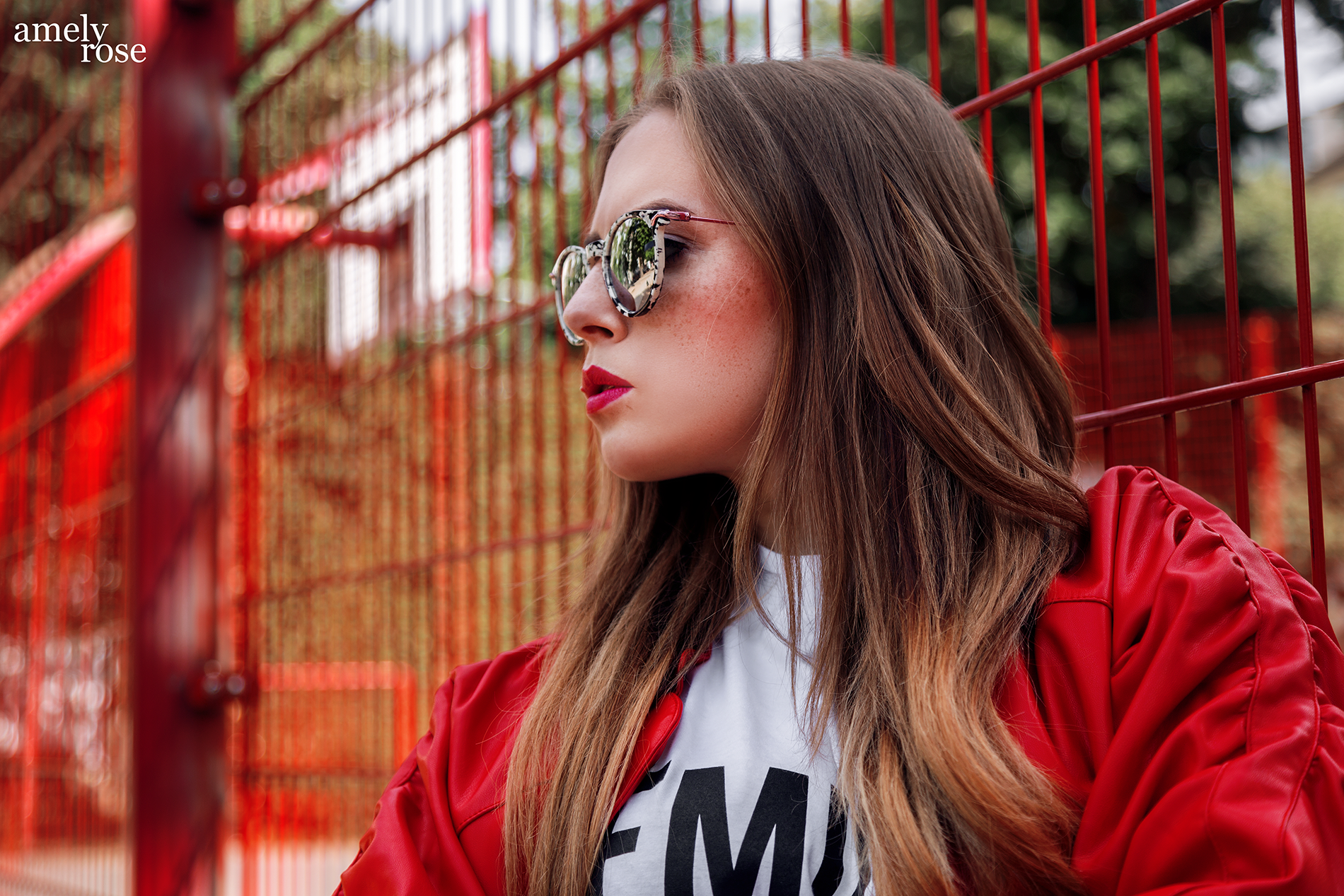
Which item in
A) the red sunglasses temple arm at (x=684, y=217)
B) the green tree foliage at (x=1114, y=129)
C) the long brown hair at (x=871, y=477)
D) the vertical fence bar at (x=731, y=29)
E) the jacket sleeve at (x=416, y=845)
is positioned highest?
the green tree foliage at (x=1114, y=129)

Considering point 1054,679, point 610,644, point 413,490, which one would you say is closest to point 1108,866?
point 1054,679

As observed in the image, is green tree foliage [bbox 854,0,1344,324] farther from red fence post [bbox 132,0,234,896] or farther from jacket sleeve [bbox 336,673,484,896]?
jacket sleeve [bbox 336,673,484,896]

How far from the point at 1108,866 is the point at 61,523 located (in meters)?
4.76

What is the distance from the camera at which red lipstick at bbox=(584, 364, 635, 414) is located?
1604 millimetres

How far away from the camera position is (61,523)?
5035 millimetres

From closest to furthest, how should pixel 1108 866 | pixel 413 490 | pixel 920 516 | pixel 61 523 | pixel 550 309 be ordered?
1. pixel 1108 866
2. pixel 920 516
3. pixel 550 309
4. pixel 413 490
5. pixel 61 523

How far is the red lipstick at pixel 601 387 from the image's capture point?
5.26 ft

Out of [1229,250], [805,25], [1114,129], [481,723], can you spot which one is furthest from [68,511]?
[1114,129]

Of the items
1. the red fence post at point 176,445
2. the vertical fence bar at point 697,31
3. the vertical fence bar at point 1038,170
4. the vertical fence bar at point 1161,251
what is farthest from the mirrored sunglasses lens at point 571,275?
the red fence post at point 176,445

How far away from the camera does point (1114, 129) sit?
32.6 feet

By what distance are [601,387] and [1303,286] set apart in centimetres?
82

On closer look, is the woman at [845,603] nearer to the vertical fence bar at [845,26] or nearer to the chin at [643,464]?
the chin at [643,464]

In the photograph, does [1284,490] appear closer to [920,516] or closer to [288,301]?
[288,301]

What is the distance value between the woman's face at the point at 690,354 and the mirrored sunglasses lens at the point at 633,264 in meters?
0.02
